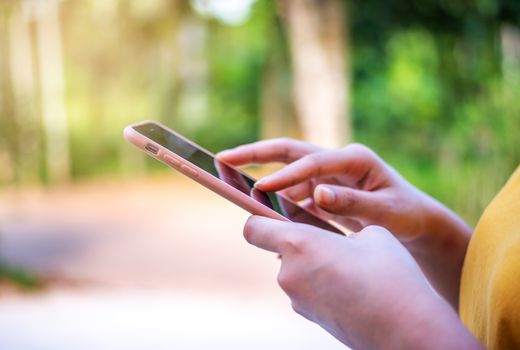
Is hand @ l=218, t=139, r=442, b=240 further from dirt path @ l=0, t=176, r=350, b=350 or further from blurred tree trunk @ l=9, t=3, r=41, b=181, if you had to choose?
blurred tree trunk @ l=9, t=3, r=41, b=181

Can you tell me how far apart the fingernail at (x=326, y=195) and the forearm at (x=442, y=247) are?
124 millimetres

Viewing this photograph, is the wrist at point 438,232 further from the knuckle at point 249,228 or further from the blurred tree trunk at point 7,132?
the blurred tree trunk at point 7,132

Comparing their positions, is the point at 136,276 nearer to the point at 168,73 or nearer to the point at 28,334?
the point at 28,334

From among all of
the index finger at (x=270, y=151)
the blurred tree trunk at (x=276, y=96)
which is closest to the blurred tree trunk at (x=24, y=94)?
the blurred tree trunk at (x=276, y=96)

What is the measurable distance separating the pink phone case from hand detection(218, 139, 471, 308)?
0.08m

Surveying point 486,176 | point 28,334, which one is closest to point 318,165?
point 28,334

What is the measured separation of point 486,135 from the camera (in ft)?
12.0

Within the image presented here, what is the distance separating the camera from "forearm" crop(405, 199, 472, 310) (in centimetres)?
68

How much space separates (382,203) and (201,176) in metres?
0.20

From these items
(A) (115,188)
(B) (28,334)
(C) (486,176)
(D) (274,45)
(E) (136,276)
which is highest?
(D) (274,45)

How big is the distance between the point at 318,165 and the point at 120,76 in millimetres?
6147

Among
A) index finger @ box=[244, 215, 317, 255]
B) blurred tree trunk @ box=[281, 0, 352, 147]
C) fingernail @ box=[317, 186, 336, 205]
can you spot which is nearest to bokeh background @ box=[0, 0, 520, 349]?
blurred tree trunk @ box=[281, 0, 352, 147]

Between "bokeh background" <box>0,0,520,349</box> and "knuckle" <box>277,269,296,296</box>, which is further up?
"knuckle" <box>277,269,296,296</box>

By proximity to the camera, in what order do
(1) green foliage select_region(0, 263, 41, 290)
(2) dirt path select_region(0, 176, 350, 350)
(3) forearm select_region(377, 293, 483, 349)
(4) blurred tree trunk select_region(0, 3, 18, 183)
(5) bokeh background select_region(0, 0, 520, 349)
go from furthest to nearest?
1. (4) blurred tree trunk select_region(0, 3, 18, 183)
2. (1) green foliage select_region(0, 263, 41, 290)
3. (5) bokeh background select_region(0, 0, 520, 349)
4. (2) dirt path select_region(0, 176, 350, 350)
5. (3) forearm select_region(377, 293, 483, 349)
